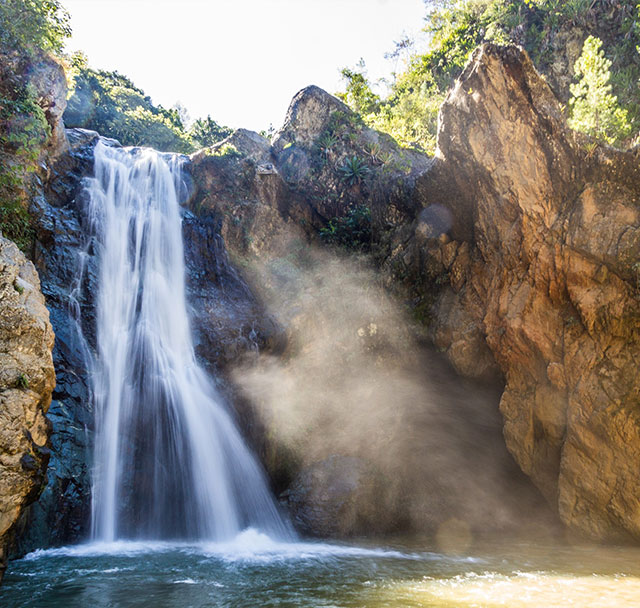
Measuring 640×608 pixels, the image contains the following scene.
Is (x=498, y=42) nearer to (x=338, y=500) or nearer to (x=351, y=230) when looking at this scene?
(x=351, y=230)

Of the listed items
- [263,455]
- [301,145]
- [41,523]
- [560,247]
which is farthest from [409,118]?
[41,523]

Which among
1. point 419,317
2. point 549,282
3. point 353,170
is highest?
Answer: point 353,170

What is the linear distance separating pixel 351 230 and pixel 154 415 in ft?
34.8

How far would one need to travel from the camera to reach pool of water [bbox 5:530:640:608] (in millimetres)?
6082

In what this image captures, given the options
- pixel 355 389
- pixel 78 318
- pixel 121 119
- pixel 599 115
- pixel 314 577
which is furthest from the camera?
pixel 121 119

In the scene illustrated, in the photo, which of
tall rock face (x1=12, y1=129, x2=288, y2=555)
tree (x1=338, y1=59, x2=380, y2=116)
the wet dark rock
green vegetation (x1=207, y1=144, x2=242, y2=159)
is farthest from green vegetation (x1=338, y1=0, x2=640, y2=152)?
the wet dark rock

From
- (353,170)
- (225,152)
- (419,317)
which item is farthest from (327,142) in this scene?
(419,317)

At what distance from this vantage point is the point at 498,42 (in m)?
25.3

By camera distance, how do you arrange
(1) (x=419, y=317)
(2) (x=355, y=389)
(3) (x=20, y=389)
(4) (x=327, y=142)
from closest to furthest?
(3) (x=20, y=389), (1) (x=419, y=317), (2) (x=355, y=389), (4) (x=327, y=142)

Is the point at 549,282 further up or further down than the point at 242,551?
further up

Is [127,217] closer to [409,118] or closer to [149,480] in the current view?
[149,480]

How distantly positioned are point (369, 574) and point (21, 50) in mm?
16828

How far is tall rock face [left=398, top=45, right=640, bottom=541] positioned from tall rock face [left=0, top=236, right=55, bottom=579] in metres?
11.1

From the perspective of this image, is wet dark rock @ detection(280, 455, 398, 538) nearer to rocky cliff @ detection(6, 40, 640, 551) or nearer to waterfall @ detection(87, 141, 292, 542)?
rocky cliff @ detection(6, 40, 640, 551)
